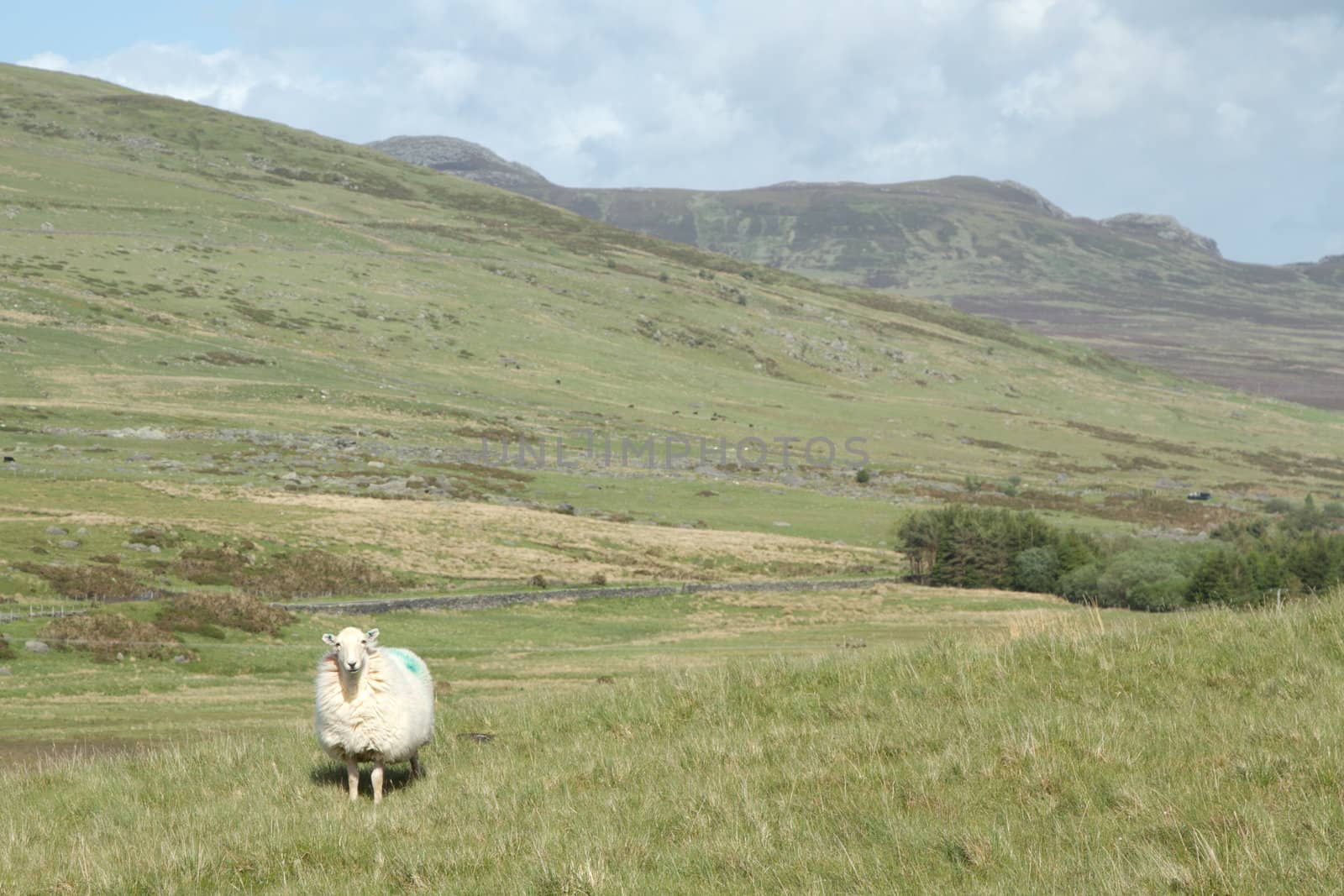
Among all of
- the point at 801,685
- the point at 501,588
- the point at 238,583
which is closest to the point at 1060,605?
the point at 501,588

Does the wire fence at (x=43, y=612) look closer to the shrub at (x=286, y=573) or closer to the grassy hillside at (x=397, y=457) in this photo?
the grassy hillside at (x=397, y=457)

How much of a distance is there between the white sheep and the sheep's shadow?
0.82 feet

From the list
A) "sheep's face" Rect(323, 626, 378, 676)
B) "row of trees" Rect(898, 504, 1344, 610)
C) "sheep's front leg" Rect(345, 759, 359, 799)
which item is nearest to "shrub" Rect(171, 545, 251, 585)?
"sheep's face" Rect(323, 626, 378, 676)

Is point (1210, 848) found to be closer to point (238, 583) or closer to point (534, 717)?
point (534, 717)

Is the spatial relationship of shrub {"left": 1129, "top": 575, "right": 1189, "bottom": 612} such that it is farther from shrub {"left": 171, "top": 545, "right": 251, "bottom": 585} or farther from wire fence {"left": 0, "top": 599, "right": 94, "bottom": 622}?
wire fence {"left": 0, "top": 599, "right": 94, "bottom": 622}

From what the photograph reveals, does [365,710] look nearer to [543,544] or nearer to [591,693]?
[591,693]

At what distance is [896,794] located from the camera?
9250mm

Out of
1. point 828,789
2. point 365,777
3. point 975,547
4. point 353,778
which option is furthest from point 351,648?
point 975,547

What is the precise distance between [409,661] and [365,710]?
178cm

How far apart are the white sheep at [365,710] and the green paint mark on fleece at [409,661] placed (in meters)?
0.58

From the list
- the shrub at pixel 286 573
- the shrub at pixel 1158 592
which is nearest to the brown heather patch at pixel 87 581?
the shrub at pixel 286 573

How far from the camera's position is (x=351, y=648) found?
1252 cm

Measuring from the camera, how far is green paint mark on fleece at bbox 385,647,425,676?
1400 centimetres

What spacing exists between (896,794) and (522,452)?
129 meters
